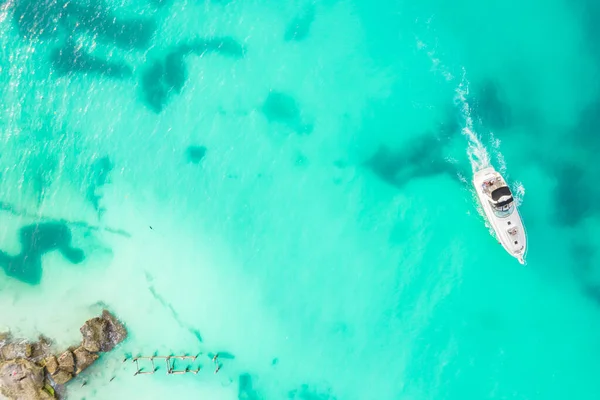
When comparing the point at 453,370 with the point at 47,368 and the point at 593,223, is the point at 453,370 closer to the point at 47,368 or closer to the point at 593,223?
the point at 593,223

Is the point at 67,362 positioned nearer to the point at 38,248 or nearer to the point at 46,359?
the point at 46,359

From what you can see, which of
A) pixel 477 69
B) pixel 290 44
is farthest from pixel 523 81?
pixel 290 44

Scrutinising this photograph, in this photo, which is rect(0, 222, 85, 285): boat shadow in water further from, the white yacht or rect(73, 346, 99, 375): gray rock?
the white yacht

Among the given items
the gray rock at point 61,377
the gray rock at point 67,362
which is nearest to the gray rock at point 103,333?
the gray rock at point 67,362

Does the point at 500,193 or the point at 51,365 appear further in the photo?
the point at 51,365

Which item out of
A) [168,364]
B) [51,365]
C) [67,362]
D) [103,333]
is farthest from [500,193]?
[51,365]
